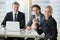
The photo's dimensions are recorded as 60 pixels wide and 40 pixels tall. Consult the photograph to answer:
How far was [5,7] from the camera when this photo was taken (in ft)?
17.2

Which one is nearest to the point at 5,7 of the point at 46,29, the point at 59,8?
the point at 59,8

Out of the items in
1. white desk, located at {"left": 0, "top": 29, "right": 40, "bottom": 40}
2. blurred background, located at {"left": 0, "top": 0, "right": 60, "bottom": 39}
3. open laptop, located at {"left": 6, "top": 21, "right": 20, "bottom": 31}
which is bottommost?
white desk, located at {"left": 0, "top": 29, "right": 40, "bottom": 40}

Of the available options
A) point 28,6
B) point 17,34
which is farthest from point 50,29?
point 28,6

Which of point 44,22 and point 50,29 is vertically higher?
point 44,22

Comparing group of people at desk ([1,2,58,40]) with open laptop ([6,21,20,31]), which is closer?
group of people at desk ([1,2,58,40])

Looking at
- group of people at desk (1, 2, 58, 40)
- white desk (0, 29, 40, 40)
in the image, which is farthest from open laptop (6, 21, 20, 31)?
group of people at desk (1, 2, 58, 40)

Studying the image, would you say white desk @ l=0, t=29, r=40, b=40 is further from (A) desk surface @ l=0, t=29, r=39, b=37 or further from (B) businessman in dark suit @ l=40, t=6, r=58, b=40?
(B) businessman in dark suit @ l=40, t=6, r=58, b=40

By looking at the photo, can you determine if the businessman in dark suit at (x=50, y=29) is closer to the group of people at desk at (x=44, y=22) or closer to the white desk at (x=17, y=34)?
the group of people at desk at (x=44, y=22)

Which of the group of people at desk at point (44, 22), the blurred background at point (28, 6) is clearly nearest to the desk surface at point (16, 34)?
the group of people at desk at point (44, 22)

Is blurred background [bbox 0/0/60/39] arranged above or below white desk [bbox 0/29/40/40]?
above

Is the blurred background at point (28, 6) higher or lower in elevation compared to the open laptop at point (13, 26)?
higher

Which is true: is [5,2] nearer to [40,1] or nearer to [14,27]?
[40,1]

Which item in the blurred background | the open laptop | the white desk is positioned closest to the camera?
the white desk

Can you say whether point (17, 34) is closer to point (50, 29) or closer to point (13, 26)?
point (13, 26)
